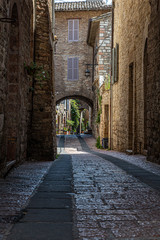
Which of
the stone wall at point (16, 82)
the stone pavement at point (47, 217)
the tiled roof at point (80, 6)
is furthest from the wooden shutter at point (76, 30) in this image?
the stone pavement at point (47, 217)

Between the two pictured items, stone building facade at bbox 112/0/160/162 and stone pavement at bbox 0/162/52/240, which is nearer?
stone pavement at bbox 0/162/52/240

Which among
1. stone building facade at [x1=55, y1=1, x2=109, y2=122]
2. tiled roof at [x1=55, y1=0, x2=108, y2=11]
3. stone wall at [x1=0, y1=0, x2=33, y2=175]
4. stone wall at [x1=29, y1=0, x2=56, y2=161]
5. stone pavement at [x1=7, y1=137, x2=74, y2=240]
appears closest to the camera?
stone pavement at [x1=7, y1=137, x2=74, y2=240]

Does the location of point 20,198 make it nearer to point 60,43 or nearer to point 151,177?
point 151,177

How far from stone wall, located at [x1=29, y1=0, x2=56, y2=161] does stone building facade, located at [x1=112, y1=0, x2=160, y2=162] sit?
246 centimetres

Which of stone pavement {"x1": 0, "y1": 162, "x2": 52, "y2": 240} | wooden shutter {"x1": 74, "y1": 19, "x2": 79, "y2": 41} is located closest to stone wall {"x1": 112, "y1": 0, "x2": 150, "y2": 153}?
stone pavement {"x1": 0, "y1": 162, "x2": 52, "y2": 240}

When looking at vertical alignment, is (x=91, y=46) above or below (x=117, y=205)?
above

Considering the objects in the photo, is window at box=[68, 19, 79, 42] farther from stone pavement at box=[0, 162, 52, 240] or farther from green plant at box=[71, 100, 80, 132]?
stone pavement at box=[0, 162, 52, 240]

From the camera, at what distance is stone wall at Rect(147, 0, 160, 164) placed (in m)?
6.01

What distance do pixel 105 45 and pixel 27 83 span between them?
1159 centimetres

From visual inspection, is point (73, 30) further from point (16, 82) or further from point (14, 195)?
point (14, 195)

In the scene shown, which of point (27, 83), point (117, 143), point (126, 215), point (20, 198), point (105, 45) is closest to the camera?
point (126, 215)

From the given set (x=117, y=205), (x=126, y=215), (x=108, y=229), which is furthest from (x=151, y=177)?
(x=108, y=229)

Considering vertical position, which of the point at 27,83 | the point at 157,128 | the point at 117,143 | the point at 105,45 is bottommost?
the point at 117,143

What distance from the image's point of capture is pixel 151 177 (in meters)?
4.17
